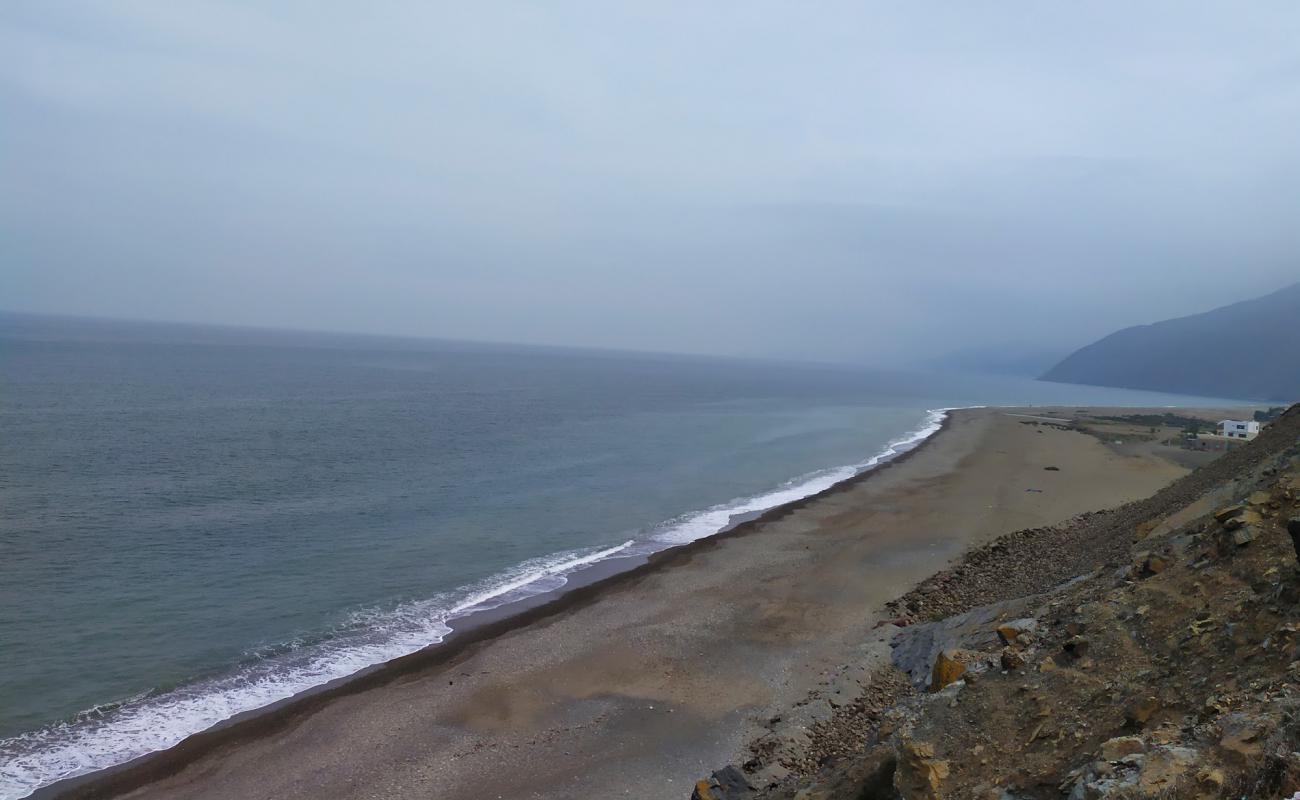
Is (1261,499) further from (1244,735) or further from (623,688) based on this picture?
(623,688)

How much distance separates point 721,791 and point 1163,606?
684 cm

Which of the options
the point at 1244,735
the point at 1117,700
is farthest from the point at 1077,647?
the point at 1244,735

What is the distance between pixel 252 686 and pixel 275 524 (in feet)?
49.2

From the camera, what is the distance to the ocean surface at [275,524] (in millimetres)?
17234

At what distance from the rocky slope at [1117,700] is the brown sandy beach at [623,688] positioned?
2.33 metres

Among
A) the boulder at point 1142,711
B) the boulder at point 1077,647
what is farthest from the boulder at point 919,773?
the boulder at point 1077,647

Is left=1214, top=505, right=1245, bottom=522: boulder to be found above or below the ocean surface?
above

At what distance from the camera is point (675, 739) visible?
572 inches

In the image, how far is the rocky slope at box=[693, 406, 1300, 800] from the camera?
216 inches

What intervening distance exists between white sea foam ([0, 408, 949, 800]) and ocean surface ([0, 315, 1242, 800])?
6 centimetres

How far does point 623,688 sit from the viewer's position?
16.9 meters

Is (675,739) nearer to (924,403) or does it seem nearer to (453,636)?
(453,636)

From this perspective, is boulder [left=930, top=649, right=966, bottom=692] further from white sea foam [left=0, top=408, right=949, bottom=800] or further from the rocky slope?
white sea foam [left=0, top=408, right=949, bottom=800]

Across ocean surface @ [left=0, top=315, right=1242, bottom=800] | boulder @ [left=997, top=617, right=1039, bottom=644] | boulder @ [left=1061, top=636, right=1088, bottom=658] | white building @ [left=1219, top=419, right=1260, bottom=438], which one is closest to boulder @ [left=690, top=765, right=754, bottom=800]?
boulder @ [left=997, top=617, right=1039, bottom=644]
